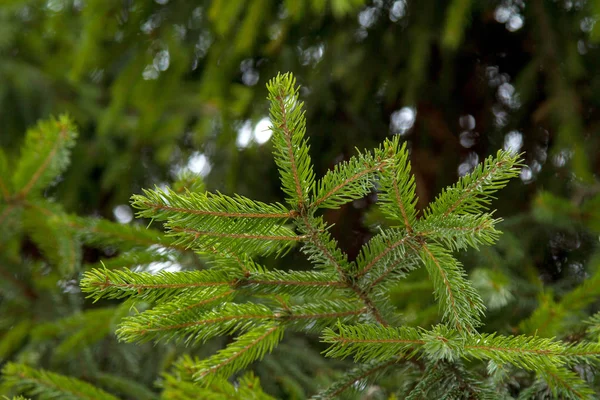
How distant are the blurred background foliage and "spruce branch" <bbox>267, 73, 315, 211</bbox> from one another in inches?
32.4

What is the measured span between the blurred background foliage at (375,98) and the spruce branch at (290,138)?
823 mm

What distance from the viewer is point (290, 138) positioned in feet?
2.31

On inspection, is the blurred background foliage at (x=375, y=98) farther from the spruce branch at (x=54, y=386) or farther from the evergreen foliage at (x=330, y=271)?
the evergreen foliage at (x=330, y=271)

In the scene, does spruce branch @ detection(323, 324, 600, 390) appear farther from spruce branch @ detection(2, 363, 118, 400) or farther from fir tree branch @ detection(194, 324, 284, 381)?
spruce branch @ detection(2, 363, 118, 400)

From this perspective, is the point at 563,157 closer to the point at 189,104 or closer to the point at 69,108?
the point at 189,104

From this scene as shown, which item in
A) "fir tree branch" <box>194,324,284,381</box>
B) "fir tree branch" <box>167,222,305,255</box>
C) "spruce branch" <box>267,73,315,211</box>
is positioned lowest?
"fir tree branch" <box>194,324,284,381</box>

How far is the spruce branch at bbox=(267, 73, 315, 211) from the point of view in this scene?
2.27 feet

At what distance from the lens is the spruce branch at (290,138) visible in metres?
0.69

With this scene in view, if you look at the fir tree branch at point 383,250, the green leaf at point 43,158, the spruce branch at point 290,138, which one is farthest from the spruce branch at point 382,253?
the green leaf at point 43,158

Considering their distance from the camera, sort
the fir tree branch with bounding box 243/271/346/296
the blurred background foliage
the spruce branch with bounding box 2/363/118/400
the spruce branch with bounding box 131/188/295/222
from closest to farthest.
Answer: the spruce branch with bounding box 131/188/295/222 < the fir tree branch with bounding box 243/271/346/296 < the spruce branch with bounding box 2/363/118/400 < the blurred background foliage

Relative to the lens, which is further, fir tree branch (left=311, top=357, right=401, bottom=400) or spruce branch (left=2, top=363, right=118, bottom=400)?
spruce branch (left=2, top=363, right=118, bottom=400)

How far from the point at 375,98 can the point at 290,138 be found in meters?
1.72

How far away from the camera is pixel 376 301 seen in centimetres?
85

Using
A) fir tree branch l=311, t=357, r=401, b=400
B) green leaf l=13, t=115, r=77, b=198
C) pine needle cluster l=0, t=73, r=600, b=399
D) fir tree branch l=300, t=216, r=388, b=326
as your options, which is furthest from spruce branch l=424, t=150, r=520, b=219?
green leaf l=13, t=115, r=77, b=198
